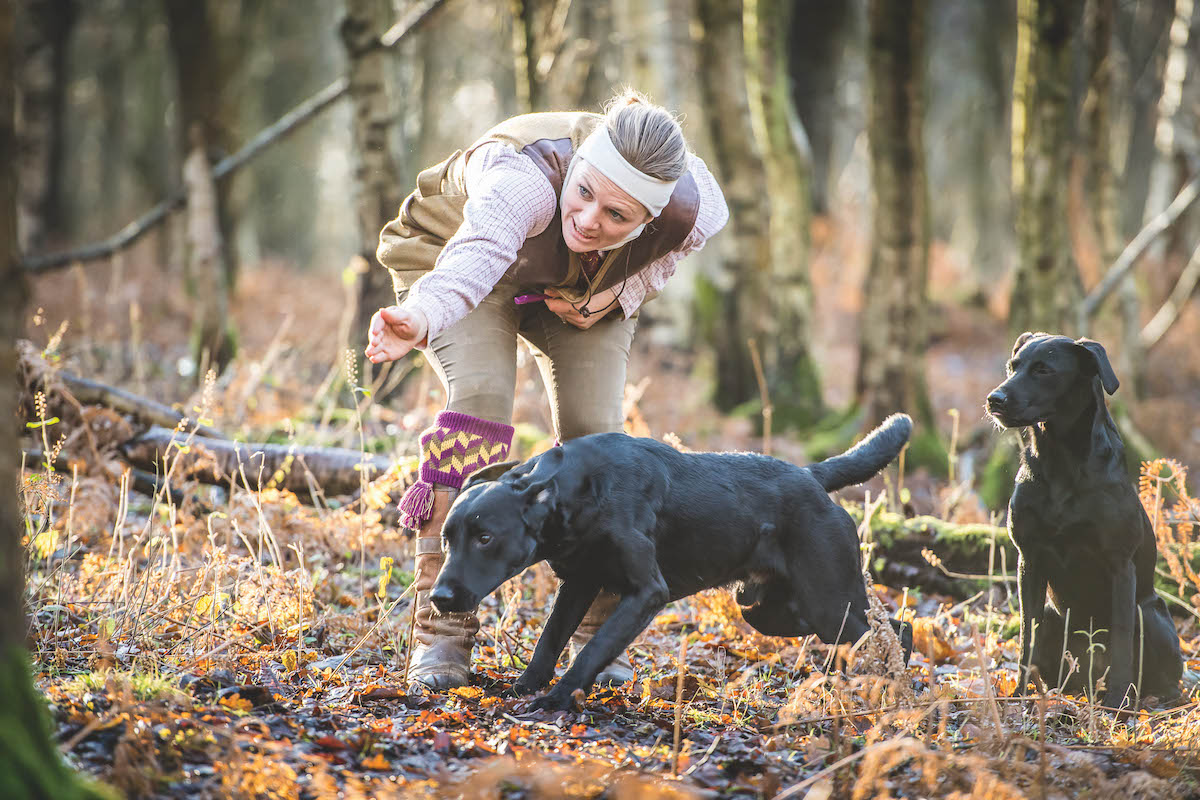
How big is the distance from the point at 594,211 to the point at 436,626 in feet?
5.29

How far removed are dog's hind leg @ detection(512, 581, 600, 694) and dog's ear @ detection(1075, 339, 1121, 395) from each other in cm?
194

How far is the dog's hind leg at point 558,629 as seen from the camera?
360 centimetres

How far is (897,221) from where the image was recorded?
29.0 ft

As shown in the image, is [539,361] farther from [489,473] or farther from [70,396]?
[70,396]

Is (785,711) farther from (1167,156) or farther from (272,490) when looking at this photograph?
(1167,156)

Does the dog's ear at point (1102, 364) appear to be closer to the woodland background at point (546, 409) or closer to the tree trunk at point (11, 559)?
the woodland background at point (546, 409)

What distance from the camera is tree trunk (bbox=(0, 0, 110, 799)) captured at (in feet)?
6.78

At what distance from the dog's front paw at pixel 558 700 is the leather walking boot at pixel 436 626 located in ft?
1.45

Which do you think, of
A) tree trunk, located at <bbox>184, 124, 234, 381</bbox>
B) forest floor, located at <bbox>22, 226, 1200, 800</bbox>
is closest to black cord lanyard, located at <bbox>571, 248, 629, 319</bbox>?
forest floor, located at <bbox>22, 226, 1200, 800</bbox>

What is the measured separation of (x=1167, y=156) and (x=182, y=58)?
41.4 feet

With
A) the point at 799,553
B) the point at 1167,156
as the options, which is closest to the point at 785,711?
the point at 799,553

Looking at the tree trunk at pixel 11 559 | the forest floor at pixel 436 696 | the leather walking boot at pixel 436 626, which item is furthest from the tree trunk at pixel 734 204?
the tree trunk at pixel 11 559

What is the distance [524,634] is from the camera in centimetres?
471

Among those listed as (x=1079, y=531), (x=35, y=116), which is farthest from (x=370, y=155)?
(x=35, y=116)
